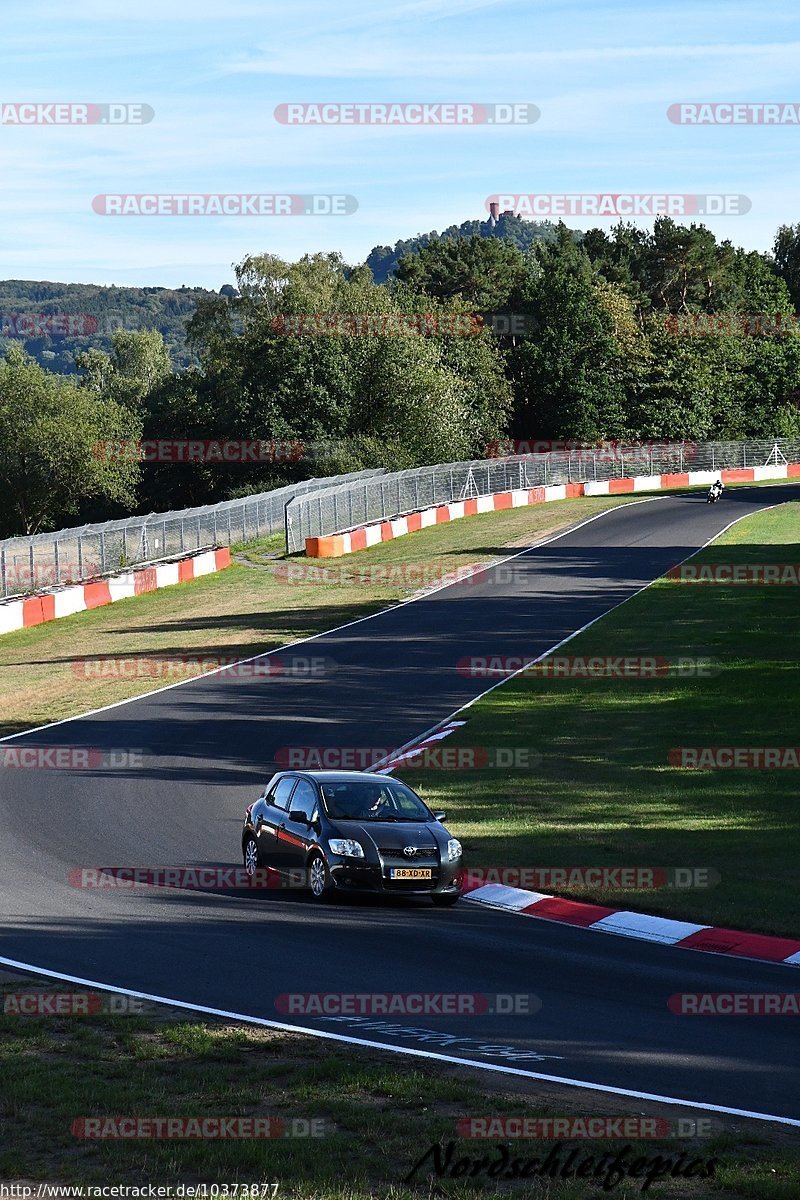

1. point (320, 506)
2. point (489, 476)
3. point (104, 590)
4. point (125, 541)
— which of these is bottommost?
point (104, 590)

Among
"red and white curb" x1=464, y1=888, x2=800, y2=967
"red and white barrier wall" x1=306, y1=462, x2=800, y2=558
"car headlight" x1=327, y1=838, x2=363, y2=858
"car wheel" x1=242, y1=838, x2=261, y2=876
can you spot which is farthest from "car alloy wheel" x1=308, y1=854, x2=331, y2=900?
"red and white barrier wall" x1=306, y1=462, x2=800, y2=558

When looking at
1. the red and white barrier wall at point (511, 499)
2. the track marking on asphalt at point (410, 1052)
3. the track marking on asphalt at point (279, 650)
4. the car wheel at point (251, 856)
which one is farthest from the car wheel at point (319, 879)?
the red and white barrier wall at point (511, 499)

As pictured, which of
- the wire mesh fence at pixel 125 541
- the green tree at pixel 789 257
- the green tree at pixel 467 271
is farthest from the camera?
the green tree at pixel 789 257

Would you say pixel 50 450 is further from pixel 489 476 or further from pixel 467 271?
pixel 467 271

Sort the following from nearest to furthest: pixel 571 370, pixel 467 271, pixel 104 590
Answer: pixel 104 590, pixel 571 370, pixel 467 271

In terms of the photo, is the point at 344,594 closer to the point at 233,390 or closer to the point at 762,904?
the point at 762,904

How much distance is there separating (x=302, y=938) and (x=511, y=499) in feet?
192

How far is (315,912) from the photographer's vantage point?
1529 centimetres

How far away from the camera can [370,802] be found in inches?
669

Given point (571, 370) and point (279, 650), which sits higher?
point (571, 370)

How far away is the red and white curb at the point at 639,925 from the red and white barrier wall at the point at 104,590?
2710 centimetres

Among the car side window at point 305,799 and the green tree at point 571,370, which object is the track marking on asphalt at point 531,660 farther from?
the green tree at point 571,370

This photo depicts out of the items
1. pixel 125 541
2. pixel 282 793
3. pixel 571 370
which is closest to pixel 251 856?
pixel 282 793

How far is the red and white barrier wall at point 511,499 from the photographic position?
56.7 m
